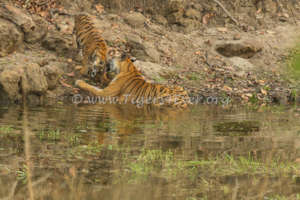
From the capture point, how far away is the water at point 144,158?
2.60 meters

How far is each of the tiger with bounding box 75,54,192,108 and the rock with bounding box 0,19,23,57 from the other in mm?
2102

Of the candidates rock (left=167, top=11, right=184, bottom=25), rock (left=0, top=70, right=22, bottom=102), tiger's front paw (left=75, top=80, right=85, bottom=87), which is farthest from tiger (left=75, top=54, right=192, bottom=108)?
rock (left=167, top=11, right=184, bottom=25)

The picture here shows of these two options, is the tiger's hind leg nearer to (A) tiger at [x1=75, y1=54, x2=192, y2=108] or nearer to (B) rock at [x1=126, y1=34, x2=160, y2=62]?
(A) tiger at [x1=75, y1=54, x2=192, y2=108]

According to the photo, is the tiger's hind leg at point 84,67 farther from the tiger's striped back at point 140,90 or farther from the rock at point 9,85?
the rock at point 9,85

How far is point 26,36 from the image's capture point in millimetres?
9078

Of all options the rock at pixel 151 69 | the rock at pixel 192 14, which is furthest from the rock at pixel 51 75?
the rock at pixel 192 14

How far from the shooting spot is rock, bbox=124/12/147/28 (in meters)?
11.1

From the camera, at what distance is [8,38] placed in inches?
337

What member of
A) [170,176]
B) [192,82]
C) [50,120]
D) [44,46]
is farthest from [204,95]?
[170,176]

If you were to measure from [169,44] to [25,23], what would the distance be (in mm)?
3583

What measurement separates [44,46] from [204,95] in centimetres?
346

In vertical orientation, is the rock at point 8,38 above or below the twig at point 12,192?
above

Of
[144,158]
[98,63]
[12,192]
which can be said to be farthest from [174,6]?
[12,192]

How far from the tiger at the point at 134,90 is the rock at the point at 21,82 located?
35.6 inches
